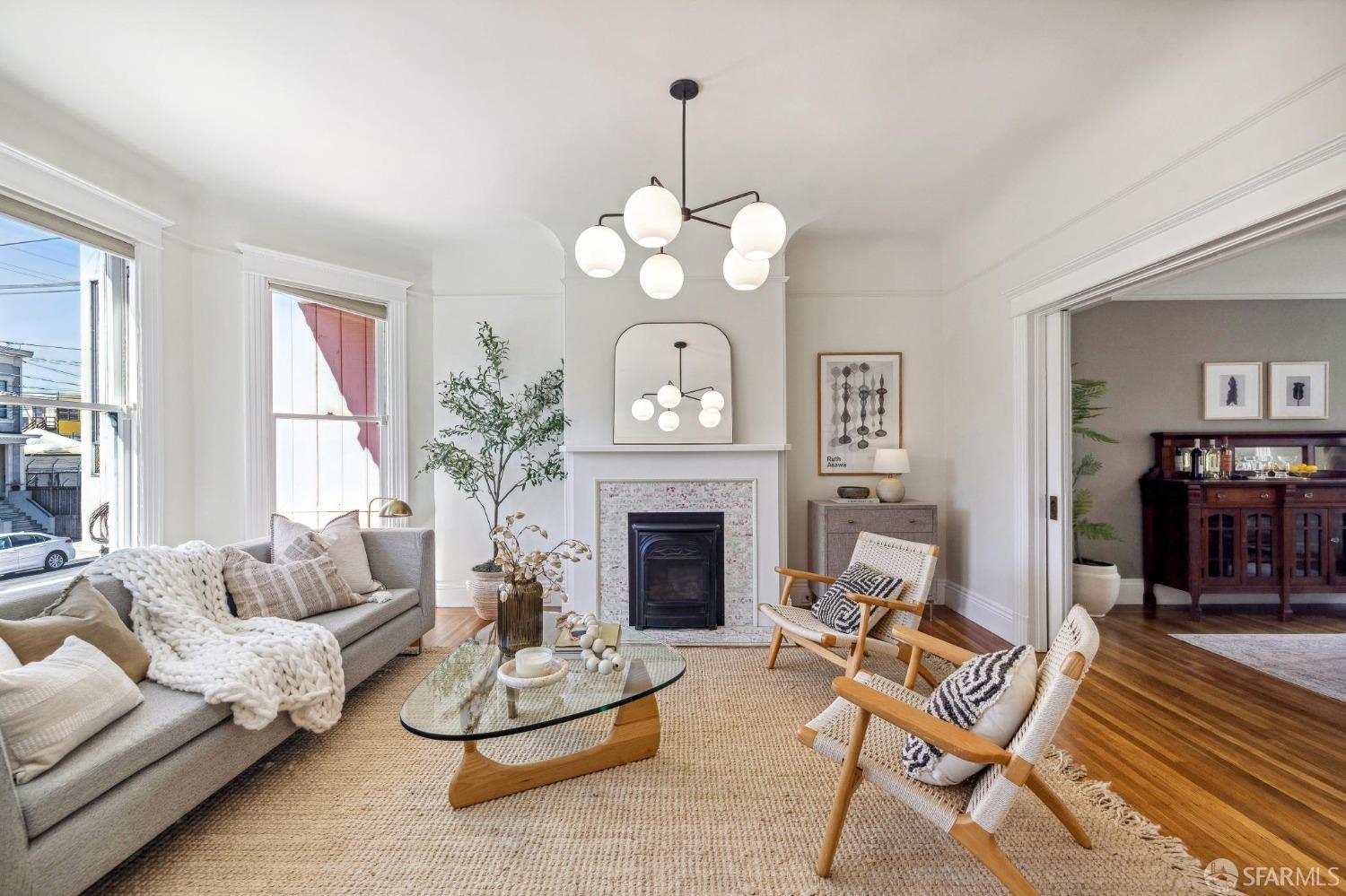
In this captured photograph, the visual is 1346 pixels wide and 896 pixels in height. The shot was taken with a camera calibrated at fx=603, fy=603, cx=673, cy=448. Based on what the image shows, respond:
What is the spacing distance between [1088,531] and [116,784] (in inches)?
202

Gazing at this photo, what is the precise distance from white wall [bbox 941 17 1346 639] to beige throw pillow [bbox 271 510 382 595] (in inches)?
152

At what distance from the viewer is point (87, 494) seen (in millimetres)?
3129

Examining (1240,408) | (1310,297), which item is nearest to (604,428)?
(1240,408)

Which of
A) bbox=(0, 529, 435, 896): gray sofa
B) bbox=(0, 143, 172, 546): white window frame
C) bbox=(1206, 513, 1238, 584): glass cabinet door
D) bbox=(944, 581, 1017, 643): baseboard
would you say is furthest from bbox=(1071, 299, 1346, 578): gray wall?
bbox=(0, 143, 172, 546): white window frame

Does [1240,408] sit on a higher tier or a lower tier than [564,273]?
lower

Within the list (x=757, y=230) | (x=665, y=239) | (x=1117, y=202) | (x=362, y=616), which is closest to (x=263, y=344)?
(x=362, y=616)

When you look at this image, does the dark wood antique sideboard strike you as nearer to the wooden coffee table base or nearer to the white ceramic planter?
the white ceramic planter

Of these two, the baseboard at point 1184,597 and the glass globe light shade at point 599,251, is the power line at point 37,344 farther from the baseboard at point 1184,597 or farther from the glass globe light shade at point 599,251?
the baseboard at point 1184,597

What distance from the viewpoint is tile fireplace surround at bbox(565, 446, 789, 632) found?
13.9ft

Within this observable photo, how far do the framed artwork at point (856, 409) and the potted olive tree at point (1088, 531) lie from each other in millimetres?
1209

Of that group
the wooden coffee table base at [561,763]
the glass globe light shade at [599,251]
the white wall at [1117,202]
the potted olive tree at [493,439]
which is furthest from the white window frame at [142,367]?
the white wall at [1117,202]

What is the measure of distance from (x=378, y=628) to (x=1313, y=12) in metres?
4.46

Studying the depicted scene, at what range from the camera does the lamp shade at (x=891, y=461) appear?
4.31 m

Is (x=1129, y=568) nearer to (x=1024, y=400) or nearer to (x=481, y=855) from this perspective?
(x=1024, y=400)
